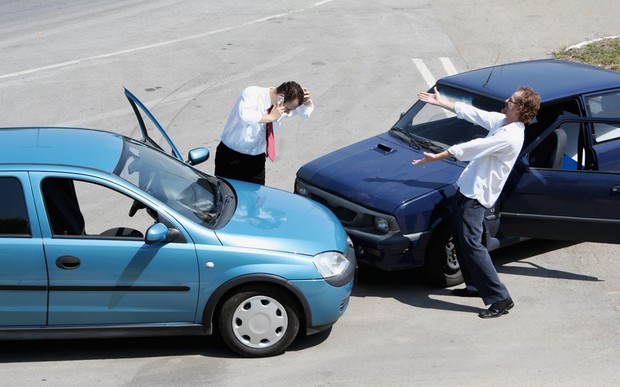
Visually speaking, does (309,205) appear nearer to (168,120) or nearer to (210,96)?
(168,120)

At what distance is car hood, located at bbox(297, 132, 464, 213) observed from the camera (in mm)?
8266

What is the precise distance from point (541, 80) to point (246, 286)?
13.1 feet

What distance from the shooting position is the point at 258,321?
706 centimetres

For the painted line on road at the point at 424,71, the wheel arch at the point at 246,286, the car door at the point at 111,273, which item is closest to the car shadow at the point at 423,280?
the wheel arch at the point at 246,286

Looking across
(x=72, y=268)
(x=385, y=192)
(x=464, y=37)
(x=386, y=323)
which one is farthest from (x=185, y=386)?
(x=464, y=37)

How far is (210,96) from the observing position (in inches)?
558

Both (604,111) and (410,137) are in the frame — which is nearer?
(604,111)

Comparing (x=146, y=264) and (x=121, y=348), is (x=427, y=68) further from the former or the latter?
(x=146, y=264)

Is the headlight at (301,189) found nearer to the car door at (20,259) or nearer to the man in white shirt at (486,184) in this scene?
the man in white shirt at (486,184)

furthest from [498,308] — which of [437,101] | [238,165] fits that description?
[238,165]

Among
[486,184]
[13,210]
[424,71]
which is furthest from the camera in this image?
[424,71]

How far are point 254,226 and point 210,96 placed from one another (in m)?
7.25

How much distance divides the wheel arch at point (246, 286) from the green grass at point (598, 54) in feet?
33.1

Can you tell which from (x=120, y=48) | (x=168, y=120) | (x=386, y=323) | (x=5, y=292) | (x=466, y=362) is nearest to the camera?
(x=5, y=292)
